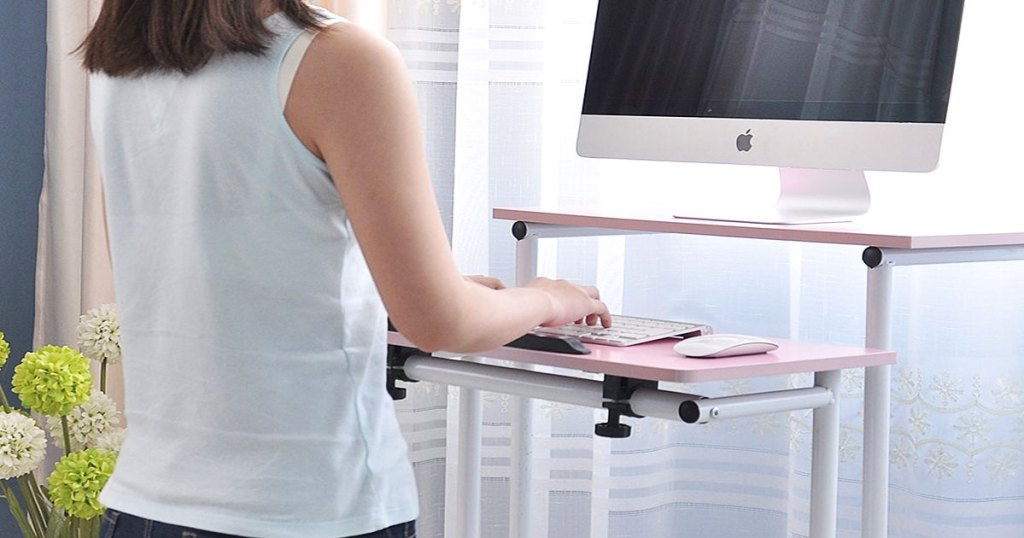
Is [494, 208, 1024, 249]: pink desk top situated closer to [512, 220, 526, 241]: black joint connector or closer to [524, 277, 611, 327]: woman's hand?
[512, 220, 526, 241]: black joint connector

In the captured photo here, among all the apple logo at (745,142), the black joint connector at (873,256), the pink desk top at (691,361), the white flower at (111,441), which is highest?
the apple logo at (745,142)

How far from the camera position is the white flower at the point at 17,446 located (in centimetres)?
215

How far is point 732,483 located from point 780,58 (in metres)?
0.88

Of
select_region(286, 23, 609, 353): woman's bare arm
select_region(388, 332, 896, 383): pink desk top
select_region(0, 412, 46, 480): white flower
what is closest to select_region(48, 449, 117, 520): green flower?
select_region(0, 412, 46, 480): white flower

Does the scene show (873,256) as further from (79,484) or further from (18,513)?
(18,513)

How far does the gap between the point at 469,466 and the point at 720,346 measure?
845 millimetres

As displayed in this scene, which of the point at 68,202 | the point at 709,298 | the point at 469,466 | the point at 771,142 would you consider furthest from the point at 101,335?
the point at 771,142

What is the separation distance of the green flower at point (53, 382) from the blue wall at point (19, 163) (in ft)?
1.80

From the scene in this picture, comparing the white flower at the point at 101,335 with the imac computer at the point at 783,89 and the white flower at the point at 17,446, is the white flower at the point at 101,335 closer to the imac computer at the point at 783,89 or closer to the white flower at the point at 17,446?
the white flower at the point at 17,446

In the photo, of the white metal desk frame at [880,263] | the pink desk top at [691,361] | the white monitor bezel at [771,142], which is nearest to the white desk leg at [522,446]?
the white monitor bezel at [771,142]

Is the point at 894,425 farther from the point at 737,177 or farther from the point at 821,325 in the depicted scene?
the point at 737,177

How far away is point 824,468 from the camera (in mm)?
1637

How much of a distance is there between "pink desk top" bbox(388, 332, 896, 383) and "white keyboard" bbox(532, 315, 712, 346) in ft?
0.03

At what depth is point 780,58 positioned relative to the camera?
1.86 meters
